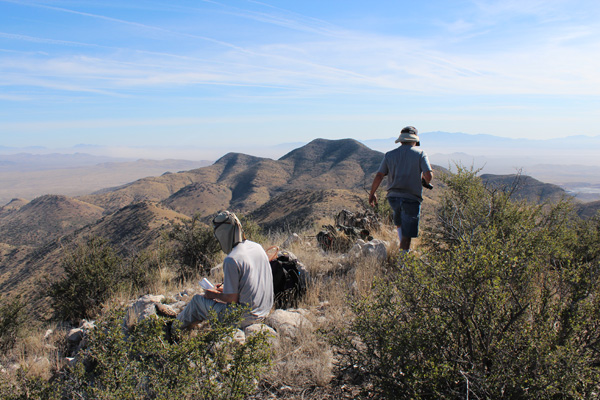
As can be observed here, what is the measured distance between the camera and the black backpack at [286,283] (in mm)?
4836

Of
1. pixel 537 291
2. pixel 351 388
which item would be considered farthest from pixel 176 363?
pixel 537 291

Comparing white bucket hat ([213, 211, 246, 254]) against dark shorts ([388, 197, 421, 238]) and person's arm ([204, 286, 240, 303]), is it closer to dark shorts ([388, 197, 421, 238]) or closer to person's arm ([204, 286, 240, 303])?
person's arm ([204, 286, 240, 303])

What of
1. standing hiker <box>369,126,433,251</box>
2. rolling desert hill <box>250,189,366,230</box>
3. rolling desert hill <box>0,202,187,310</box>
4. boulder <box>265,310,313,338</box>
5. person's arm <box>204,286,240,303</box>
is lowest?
rolling desert hill <box>0,202,187,310</box>

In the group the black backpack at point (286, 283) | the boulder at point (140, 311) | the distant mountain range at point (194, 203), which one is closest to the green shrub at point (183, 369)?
the boulder at point (140, 311)

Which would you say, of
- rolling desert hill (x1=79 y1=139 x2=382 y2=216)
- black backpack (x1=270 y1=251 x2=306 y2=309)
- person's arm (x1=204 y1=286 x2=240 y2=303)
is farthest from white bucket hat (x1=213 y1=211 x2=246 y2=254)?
rolling desert hill (x1=79 y1=139 x2=382 y2=216)

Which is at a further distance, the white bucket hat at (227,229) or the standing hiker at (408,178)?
the standing hiker at (408,178)

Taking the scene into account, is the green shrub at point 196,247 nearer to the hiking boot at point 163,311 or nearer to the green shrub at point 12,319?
the green shrub at point 12,319

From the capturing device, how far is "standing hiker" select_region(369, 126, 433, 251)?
5.02 m

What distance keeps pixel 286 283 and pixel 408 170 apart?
2.33m

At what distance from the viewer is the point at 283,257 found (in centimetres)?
512

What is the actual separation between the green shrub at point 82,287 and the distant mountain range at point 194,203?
71.8 feet

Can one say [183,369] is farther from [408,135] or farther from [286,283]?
[408,135]

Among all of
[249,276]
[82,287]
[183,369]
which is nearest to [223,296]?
[249,276]

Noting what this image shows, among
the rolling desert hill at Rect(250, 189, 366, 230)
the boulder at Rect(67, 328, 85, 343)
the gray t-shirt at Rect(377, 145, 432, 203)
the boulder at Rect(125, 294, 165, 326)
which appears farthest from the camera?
the rolling desert hill at Rect(250, 189, 366, 230)
